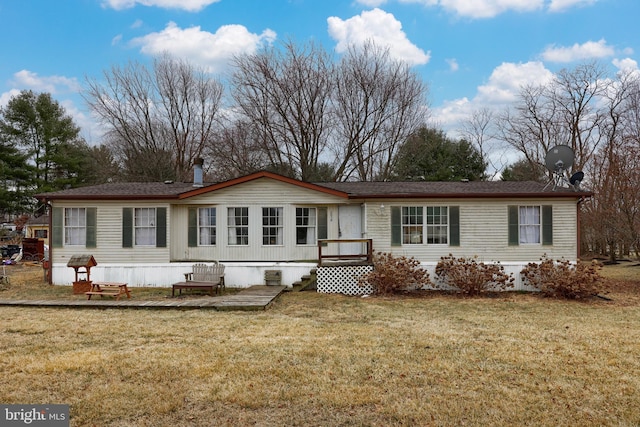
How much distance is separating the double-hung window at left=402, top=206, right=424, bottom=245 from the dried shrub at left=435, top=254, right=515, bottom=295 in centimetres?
105

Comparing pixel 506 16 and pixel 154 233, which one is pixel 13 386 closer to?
pixel 154 233

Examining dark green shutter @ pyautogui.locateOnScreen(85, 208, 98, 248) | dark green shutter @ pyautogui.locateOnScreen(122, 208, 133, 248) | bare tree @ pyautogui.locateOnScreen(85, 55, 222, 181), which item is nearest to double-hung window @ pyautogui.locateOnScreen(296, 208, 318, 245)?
dark green shutter @ pyautogui.locateOnScreen(122, 208, 133, 248)

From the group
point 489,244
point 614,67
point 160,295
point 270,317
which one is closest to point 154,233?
point 160,295

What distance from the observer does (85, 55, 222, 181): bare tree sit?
31.9 meters

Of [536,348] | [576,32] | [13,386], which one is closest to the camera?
[13,386]

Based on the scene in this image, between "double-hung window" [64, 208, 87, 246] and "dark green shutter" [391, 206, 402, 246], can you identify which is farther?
"double-hung window" [64, 208, 87, 246]

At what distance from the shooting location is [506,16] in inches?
653

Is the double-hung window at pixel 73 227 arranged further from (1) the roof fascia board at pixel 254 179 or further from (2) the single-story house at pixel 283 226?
(1) the roof fascia board at pixel 254 179

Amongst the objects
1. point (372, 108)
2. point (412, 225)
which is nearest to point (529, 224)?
point (412, 225)

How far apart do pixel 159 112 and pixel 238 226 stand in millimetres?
22320

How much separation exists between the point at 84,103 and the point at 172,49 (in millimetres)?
7292

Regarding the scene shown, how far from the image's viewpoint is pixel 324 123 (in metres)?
29.5

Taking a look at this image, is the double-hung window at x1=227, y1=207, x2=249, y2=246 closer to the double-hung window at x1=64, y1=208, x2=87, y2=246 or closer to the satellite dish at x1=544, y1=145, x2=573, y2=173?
the double-hung window at x1=64, y1=208, x2=87, y2=246

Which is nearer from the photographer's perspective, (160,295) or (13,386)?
(13,386)
